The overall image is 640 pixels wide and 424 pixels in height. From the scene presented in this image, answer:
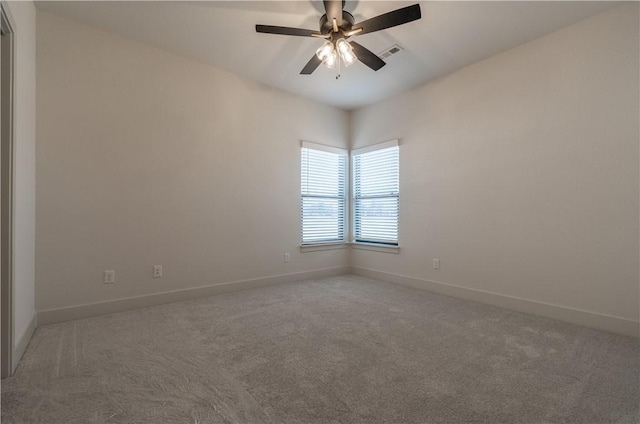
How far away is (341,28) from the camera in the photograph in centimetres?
234

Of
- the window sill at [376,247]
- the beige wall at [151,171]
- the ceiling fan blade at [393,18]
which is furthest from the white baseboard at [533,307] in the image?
the ceiling fan blade at [393,18]

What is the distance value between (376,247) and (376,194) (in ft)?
2.69

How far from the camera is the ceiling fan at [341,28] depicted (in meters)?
2.10

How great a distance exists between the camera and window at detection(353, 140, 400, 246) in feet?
14.2

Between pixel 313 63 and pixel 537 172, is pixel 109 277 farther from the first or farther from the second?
pixel 537 172

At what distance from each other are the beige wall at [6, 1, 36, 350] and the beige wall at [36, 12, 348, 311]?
0.53ft

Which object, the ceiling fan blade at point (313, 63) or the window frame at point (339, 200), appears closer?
the ceiling fan blade at point (313, 63)

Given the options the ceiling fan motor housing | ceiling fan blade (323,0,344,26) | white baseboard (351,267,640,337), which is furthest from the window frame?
ceiling fan blade (323,0,344,26)

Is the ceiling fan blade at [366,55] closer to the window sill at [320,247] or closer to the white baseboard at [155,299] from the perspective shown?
the window sill at [320,247]

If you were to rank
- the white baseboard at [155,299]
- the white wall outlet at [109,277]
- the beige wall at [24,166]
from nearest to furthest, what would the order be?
the beige wall at [24,166] < the white baseboard at [155,299] < the white wall outlet at [109,277]

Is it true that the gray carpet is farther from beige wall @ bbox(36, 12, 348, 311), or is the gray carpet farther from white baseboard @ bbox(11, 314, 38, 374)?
beige wall @ bbox(36, 12, 348, 311)

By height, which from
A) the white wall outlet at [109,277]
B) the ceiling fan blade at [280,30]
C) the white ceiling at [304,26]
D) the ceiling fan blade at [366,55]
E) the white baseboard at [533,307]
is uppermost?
the white ceiling at [304,26]

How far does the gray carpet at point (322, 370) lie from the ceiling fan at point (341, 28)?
92.7 inches

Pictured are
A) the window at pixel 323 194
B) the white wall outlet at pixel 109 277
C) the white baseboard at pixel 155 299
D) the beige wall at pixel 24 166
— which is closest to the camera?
the beige wall at pixel 24 166
